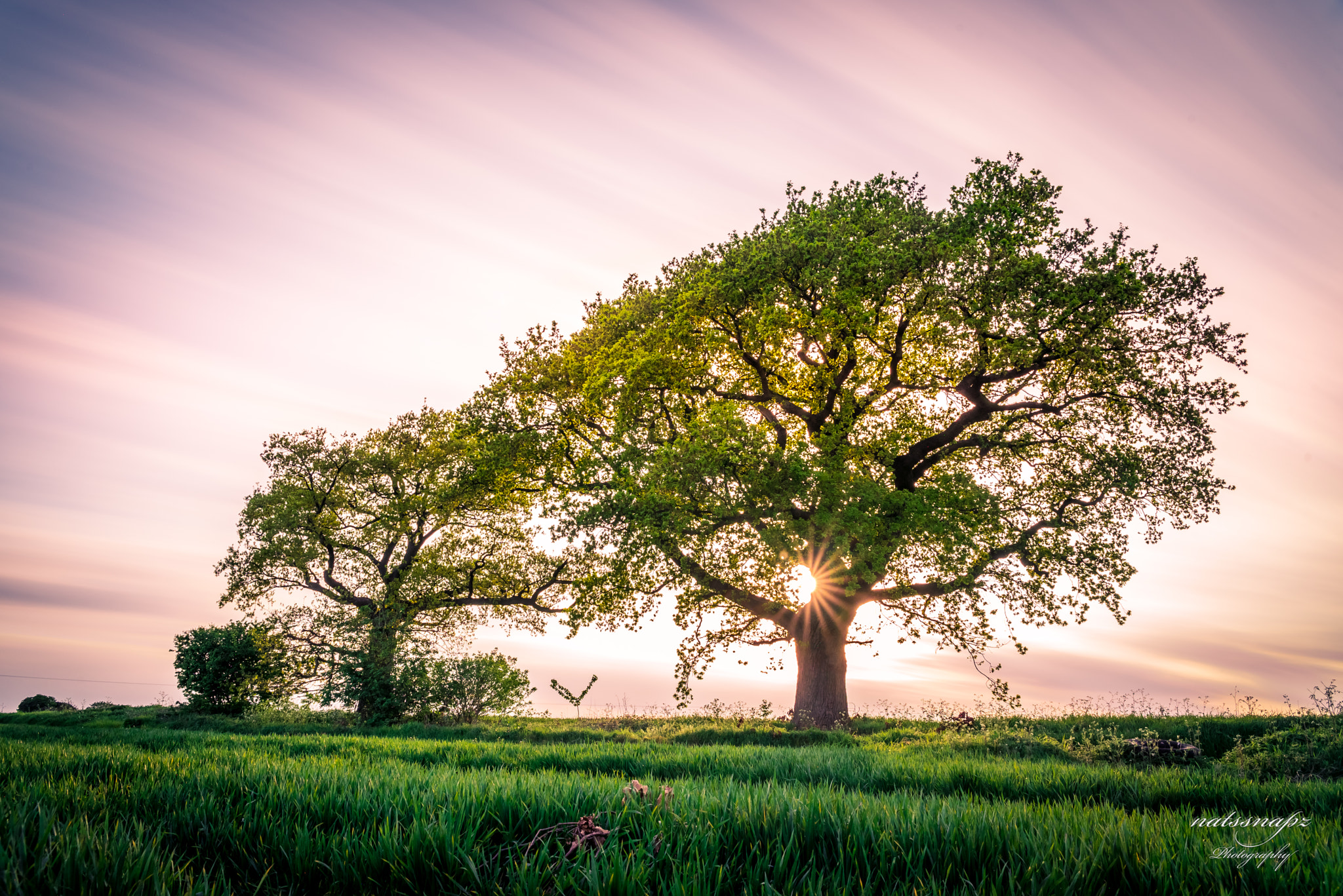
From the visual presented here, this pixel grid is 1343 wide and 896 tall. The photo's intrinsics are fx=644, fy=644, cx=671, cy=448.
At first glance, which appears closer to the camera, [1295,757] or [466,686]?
[1295,757]

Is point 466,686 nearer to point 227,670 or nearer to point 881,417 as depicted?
point 227,670

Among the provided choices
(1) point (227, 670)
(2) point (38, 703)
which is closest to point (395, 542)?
(1) point (227, 670)

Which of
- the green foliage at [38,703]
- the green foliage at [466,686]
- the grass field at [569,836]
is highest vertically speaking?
the grass field at [569,836]

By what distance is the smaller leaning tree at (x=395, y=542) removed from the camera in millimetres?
24297

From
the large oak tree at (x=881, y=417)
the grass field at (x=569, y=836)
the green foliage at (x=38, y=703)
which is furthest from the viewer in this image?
the green foliage at (x=38, y=703)

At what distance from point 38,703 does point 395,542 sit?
1613cm

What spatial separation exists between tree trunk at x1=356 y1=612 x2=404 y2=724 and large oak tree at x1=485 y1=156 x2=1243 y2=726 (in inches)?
292

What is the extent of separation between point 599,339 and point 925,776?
644 inches

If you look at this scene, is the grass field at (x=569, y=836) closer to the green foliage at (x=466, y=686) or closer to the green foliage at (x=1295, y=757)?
the green foliage at (x=1295, y=757)

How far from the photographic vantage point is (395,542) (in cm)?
2869

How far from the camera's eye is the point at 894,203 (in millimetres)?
18203

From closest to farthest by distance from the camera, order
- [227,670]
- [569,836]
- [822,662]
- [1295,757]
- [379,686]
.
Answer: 1. [569,836]
2. [1295,757]
3. [822,662]
4. [379,686]
5. [227,670]

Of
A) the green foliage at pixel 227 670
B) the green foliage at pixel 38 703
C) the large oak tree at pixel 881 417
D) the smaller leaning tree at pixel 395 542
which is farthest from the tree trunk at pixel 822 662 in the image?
the green foliage at pixel 38 703

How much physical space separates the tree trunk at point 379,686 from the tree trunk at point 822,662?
39.8 feet
